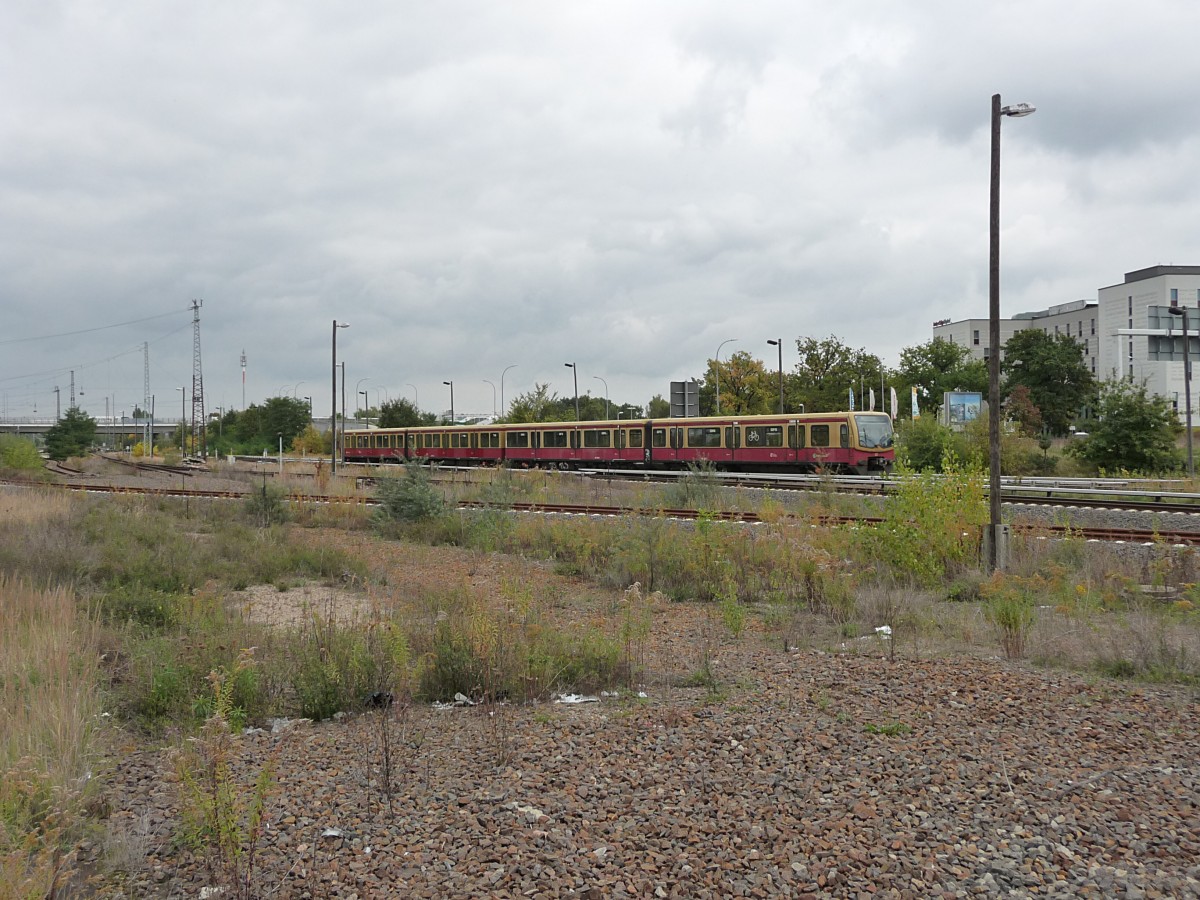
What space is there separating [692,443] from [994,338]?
23.3 metres

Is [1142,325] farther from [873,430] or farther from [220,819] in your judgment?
[220,819]

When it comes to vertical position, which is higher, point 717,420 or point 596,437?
point 717,420

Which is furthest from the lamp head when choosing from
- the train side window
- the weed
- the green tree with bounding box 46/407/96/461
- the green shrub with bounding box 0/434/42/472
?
the green tree with bounding box 46/407/96/461

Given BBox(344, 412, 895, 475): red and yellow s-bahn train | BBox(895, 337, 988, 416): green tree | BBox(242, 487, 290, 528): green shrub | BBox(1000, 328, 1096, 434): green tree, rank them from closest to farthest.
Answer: BBox(242, 487, 290, 528): green shrub, BBox(344, 412, 895, 475): red and yellow s-bahn train, BBox(1000, 328, 1096, 434): green tree, BBox(895, 337, 988, 416): green tree

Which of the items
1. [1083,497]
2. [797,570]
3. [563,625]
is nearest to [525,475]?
[1083,497]

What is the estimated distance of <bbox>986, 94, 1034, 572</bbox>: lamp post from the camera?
12.9 meters

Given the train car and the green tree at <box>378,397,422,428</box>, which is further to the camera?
the green tree at <box>378,397,422,428</box>

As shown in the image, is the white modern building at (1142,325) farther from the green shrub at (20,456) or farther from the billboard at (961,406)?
the green shrub at (20,456)

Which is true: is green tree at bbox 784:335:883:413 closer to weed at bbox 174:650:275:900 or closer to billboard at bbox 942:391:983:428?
billboard at bbox 942:391:983:428

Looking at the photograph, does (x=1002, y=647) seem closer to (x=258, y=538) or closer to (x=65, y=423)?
(x=258, y=538)

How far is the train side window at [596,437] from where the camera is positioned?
4091cm

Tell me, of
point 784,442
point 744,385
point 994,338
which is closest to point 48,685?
point 994,338

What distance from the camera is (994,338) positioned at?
1399cm

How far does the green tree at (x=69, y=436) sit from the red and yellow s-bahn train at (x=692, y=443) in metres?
26.6
